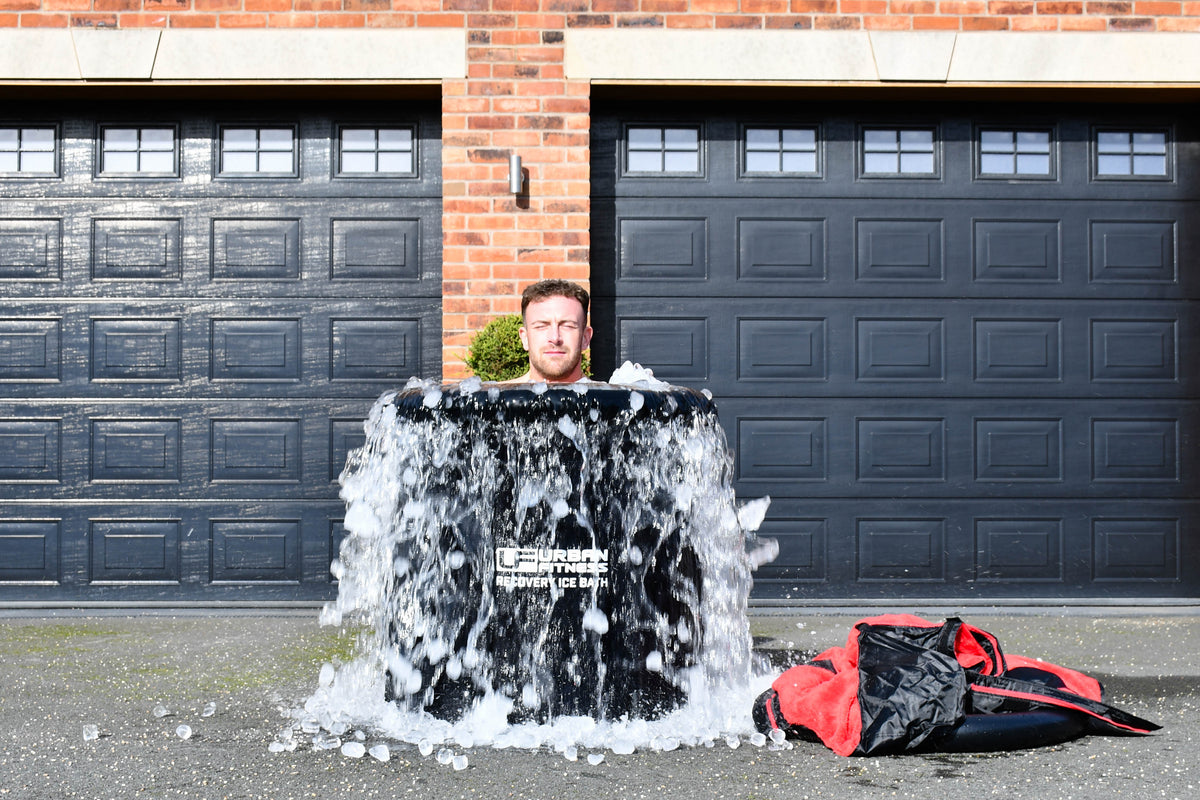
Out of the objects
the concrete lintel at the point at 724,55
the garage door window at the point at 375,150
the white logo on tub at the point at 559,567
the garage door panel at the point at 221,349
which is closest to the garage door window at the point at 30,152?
the garage door panel at the point at 221,349

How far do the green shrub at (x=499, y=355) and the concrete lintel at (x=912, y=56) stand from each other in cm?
241

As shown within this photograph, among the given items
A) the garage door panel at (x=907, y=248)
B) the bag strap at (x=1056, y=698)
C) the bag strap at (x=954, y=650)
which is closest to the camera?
the bag strap at (x=1056, y=698)

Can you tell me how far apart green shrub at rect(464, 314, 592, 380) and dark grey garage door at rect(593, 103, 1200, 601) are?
828 mm

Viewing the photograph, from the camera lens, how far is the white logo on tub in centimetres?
291

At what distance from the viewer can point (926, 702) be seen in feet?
9.53

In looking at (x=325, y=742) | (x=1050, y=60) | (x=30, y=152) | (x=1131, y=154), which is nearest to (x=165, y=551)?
(x=30, y=152)

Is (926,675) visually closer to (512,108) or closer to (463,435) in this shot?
(463,435)

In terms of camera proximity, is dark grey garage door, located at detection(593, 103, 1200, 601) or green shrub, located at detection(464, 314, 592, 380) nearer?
green shrub, located at detection(464, 314, 592, 380)

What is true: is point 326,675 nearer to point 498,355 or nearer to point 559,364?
point 559,364

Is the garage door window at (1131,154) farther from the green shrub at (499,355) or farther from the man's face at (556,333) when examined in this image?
the man's face at (556,333)

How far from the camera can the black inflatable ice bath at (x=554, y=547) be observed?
9.41 ft

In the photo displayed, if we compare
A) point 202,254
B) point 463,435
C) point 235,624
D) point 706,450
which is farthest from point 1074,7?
point 235,624

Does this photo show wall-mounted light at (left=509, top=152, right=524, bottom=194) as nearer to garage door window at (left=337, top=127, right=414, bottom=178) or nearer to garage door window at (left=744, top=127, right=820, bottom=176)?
garage door window at (left=337, top=127, right=414, bottom=178)

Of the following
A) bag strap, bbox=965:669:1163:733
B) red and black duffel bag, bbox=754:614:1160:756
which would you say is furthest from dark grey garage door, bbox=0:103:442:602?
bag strap, bbox=965:669:1163:733
